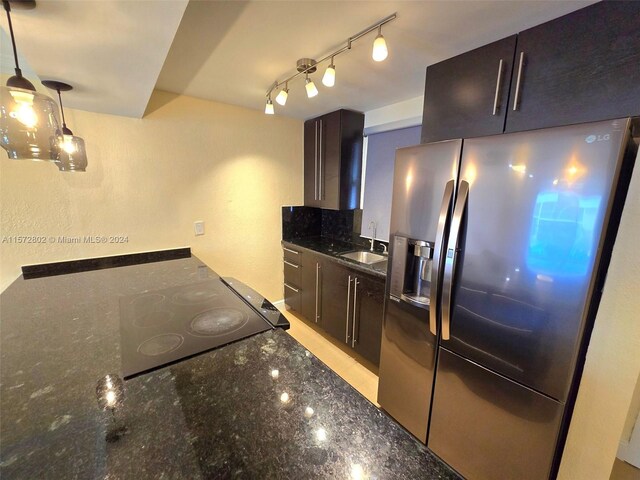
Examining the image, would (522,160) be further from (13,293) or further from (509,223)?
(13,293)

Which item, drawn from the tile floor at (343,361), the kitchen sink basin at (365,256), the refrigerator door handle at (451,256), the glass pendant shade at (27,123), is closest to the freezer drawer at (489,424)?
the refrigerator door handle at (451,256)

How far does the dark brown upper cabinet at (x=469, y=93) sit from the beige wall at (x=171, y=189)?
5.50 feet

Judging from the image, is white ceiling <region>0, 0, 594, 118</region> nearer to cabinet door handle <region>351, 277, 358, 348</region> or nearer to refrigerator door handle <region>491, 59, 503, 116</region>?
refrigerator door handle <region>491, 59, 503, 116</region>

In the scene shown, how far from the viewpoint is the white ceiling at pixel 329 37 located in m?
1.09

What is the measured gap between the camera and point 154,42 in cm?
96

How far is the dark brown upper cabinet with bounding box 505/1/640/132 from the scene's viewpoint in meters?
0.93

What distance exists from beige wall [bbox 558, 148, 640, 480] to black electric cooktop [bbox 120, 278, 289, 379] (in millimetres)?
1181

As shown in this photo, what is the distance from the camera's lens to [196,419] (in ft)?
2.03

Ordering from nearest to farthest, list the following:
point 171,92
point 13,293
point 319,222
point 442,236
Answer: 1. point 442,236
2. point 13,293
3. point 171,92
4. point 319,222

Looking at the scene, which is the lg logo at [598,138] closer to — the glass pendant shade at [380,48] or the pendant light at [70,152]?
the glass pendant shade at [380,48]

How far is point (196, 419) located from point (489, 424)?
50.1 inches

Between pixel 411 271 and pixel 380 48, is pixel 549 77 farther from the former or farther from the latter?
pixel 411 271

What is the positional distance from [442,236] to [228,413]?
1.09 m

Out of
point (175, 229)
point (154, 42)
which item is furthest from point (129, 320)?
point (175, 229)
